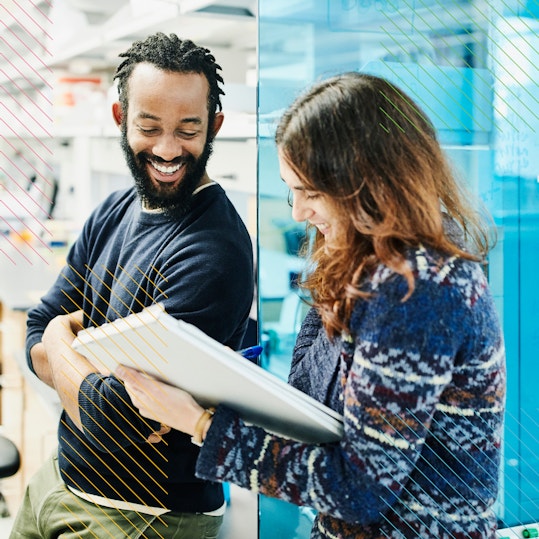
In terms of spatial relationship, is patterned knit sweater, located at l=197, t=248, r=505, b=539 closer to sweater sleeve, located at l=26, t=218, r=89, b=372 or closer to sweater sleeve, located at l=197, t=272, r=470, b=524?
sweater sleeve, located at l=197, t=272, r=470, b=524

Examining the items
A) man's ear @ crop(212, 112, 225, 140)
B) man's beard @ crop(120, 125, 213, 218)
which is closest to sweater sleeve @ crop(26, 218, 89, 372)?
man's beard @ crop(120, 125, 213, 218)

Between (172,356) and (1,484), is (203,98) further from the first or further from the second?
(1,484)

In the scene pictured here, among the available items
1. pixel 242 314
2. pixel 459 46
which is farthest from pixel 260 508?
pixel 459 46

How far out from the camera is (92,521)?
1.21 metres

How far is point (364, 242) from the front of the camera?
0.84 m

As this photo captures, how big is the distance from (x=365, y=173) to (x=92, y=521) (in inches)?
28.8

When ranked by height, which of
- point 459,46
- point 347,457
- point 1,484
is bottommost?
point 1,484

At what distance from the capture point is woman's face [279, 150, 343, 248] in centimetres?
86

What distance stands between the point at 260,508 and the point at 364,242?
59 cm

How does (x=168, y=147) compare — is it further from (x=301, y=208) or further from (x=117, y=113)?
(x=301, y=208)

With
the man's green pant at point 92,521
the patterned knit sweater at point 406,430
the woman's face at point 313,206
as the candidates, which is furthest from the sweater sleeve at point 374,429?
the man's green pant at point 92,521

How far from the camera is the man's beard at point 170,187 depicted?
3.96 ft

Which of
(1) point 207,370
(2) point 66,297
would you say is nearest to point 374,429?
(1) point 207,370

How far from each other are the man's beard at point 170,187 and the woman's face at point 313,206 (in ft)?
1.09
